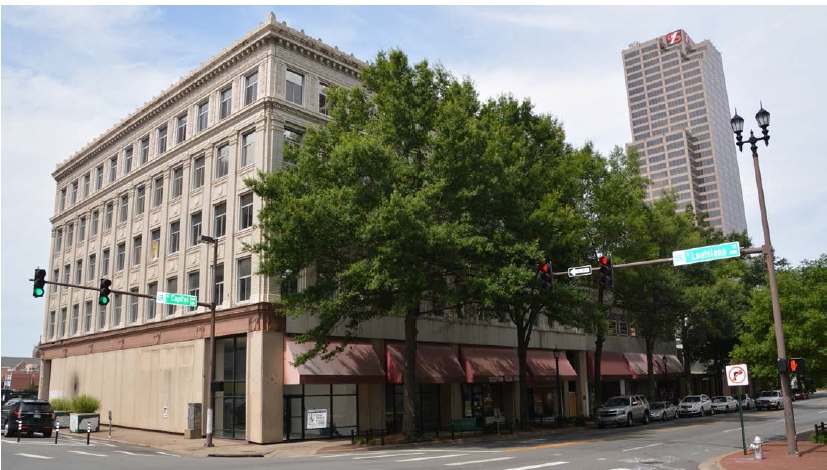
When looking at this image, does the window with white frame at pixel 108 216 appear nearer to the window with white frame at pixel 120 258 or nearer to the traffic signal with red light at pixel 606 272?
the window with white frame at pixel 120 258

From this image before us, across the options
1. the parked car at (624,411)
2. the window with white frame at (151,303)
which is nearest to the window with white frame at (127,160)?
the window with white frame at (151,303)

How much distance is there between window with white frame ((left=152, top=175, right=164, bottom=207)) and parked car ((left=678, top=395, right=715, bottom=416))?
132 feet

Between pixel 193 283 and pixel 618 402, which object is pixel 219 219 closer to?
pixel 193 283

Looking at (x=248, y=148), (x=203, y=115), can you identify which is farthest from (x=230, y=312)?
(x=203, y=115)

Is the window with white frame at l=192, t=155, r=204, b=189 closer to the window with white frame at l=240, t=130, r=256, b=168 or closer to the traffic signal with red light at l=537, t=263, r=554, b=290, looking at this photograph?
the window with white frame at l=240, t=130, r=256, b=168

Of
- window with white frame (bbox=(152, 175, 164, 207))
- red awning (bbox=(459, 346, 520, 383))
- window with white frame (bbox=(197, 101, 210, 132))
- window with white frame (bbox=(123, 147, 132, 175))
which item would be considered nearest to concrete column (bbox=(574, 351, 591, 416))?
red awning (bbox=(459, 346, 520, 383))

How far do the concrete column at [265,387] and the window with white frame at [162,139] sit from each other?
17.7 meters

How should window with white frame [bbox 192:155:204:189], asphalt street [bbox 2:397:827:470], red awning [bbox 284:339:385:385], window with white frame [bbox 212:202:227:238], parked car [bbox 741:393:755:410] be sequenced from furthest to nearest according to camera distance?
parked car [bbox 741:393:755:410] → window with white frame [bbox 192:155:204:189] → window with white frame [bbox 212:202:227:238] → red awning [bbox 284:339:385:385] → asphalt street [bbox 2:397:827:470]

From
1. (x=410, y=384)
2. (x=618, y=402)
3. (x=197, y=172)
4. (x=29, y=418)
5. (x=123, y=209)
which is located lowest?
(x=618, y=402)

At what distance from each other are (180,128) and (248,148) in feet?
28.6

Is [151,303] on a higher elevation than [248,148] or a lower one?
lower

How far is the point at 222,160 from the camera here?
1512 inches

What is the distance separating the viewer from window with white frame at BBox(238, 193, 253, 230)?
35.6 meters

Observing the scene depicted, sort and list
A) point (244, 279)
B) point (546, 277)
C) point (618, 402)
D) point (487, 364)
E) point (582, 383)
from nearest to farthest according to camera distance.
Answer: point (546, 277), point (244, 279), point (618, 402), point (487, 364), point (582, 383)
